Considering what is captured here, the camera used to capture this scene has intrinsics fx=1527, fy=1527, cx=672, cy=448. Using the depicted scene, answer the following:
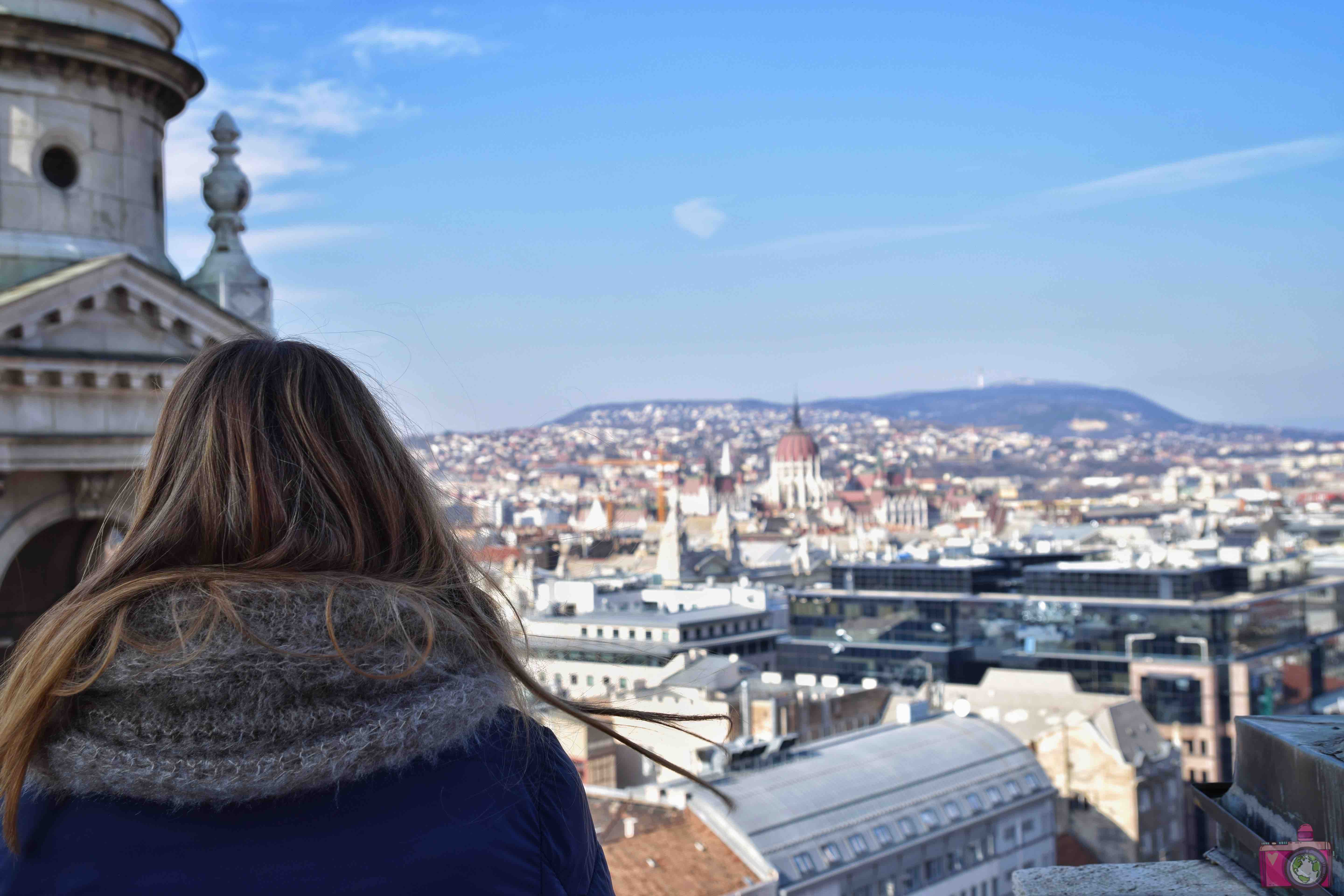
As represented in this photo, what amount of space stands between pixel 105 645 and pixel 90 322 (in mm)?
10801

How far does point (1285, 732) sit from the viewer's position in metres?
2.82

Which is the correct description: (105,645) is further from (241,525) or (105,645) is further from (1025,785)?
(1025,785)

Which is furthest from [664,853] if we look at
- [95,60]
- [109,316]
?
[95,60]

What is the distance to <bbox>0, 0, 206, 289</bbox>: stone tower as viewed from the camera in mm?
12234

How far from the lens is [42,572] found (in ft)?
44.3

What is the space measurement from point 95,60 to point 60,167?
971 mm

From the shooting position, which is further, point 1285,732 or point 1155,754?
point 1155,754

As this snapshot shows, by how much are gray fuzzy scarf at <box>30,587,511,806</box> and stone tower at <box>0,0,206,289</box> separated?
11.0 m

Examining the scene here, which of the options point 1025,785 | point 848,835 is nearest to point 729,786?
point 848,835

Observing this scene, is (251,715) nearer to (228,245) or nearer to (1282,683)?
(228,245)

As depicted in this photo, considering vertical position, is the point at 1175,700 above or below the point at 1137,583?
below

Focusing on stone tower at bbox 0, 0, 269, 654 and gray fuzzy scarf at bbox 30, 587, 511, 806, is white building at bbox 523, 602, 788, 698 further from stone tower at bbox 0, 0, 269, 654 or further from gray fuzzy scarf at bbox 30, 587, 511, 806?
gray fuzzy scarf at bbox 30, 587, 511, 806

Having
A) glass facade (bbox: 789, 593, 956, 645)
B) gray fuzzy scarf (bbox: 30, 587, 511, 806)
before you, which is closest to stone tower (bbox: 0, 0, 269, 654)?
gray fuzzy scarf (bbox: 30, 587, 511, 806)

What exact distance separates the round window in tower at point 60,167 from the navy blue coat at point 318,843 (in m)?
12.0
